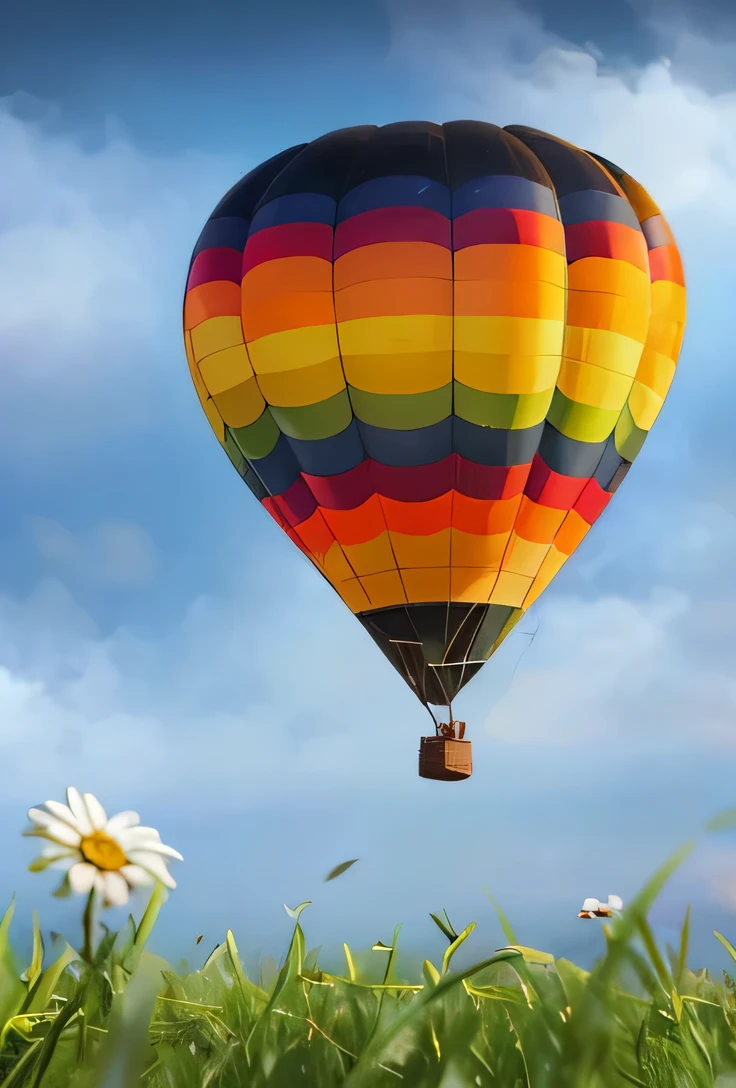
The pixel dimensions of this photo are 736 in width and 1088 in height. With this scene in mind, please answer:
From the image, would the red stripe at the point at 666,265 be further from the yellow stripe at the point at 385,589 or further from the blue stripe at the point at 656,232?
the yellow stripe at the point at 385,589

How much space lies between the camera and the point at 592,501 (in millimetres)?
12133

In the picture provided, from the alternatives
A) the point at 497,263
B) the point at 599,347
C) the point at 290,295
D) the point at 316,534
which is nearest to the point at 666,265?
the point at 599,347

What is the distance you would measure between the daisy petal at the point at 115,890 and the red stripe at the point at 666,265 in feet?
38.5

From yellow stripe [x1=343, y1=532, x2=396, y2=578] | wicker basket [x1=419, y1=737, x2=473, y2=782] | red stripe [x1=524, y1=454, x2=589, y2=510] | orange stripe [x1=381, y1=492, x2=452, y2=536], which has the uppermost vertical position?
red stripe [x1=524, y1=454, x2=589, y2=510]

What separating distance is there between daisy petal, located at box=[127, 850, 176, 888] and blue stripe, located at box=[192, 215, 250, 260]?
11427 millimetres

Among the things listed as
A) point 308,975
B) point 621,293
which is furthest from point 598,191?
point 308,975

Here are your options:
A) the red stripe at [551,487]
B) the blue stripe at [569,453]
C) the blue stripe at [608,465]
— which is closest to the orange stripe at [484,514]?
the red stripe at [551,487]

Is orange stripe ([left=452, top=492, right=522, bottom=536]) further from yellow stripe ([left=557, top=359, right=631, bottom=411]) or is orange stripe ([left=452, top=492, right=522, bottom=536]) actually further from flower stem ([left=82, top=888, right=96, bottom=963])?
flower stem ([left=82, top=888, right=96, bottom=963])

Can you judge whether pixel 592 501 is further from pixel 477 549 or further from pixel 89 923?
pixel 89 923

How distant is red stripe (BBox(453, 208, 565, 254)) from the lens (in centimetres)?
1080

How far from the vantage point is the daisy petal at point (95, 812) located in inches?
45.4

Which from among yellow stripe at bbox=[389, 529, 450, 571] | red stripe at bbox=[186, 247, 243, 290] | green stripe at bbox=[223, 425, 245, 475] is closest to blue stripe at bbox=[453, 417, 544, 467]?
yellow stripe at bbox=[389, 529, 450, 571]

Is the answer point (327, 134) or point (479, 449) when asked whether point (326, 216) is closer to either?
point (327, 134)

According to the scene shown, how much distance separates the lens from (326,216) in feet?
36.7
